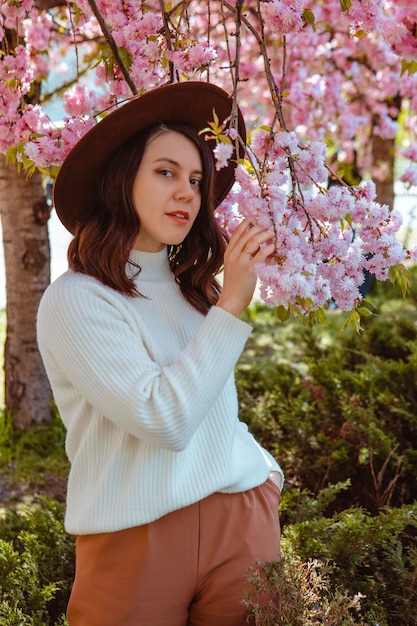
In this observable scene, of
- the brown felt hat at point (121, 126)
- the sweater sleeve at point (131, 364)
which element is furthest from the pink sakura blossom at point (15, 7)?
the sweater sleeve at point (131, 364)

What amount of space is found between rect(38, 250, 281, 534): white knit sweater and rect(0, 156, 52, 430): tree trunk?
2.20 meters

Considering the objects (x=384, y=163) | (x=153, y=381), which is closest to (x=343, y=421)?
(x=153, y=381)

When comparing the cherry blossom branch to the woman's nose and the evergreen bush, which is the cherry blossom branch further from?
the evergreen bush

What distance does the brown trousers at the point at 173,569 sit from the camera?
1.47 m

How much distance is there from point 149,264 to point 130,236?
100 mm

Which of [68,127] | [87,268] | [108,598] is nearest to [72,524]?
[108,598]

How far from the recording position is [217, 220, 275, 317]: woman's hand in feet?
4.57

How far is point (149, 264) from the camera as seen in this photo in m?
1.71

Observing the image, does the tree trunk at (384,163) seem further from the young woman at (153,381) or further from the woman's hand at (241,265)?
the woman's hand at (241,265)

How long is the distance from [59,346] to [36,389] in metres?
2.55

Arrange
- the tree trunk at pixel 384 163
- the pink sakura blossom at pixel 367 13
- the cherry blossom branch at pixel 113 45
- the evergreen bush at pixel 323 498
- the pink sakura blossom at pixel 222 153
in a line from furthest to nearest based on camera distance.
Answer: the tree trunk at pixel 384 163
the cherry blossom branch at pixel 113 45
the pink sakura blossom at pixel 367 13
the evergreen bush at pixel 323 498
the pink sakura blossom at pixel 222 153

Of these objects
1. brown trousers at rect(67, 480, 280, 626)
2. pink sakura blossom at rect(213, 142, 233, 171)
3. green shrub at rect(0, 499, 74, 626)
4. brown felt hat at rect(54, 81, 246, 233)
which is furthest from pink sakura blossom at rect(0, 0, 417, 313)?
green shrub at rect(0, 499, 74, 626)

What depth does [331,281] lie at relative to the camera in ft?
5.20

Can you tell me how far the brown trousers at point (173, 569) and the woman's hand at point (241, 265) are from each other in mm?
446
